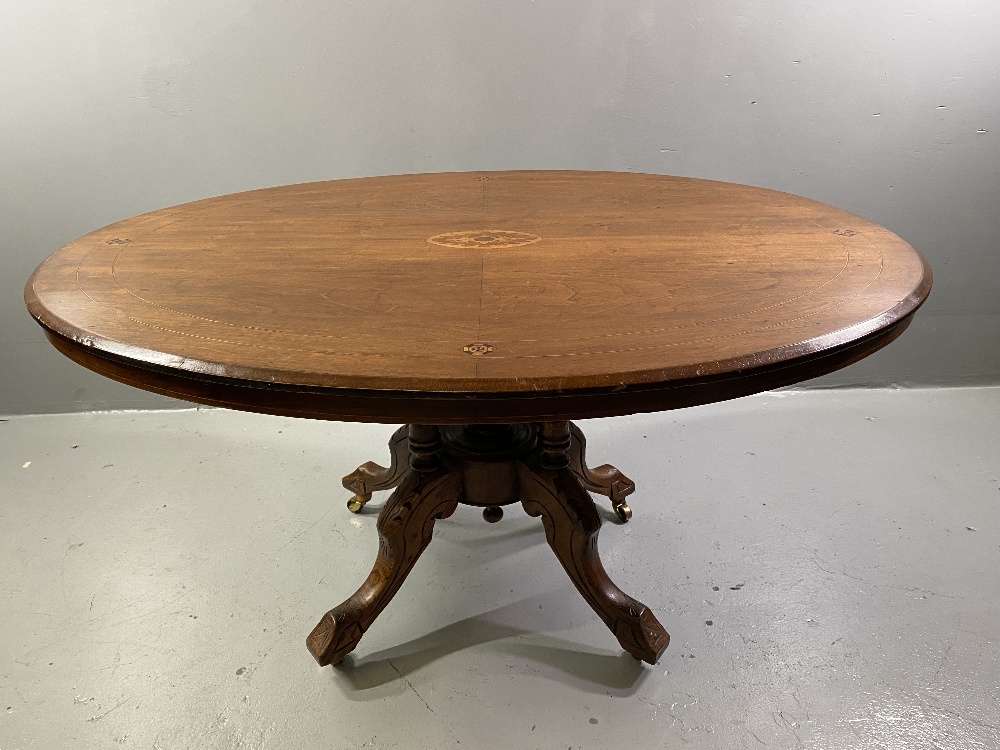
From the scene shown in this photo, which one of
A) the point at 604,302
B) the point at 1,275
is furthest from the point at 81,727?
the point at 1,275

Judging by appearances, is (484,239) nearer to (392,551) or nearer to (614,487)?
(392,551)

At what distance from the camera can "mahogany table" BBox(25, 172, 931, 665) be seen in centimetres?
94

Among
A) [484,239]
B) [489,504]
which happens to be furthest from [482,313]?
[489,504]

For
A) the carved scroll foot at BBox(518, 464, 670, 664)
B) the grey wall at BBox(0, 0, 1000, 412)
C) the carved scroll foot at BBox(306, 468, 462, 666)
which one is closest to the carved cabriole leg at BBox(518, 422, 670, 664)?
the carved scroll foot at BBox(518, 464, 670, 664)

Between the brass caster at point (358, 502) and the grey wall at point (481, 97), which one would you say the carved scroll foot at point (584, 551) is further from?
the grey wall at point (481, 97)

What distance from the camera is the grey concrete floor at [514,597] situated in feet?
4.90

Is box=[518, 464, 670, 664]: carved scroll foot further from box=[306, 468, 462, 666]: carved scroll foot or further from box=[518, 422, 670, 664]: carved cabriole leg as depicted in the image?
box=[306, 468, 462, 666]: carved scroll foot

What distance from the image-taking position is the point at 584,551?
1.58 metres

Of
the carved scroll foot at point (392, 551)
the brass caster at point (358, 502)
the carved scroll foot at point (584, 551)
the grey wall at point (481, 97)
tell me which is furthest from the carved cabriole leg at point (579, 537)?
the grey wall at point (481, 97)

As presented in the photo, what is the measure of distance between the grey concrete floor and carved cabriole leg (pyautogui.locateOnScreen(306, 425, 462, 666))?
0.08 m

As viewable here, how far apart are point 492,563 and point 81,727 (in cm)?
91

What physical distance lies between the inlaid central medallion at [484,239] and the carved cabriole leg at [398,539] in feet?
1.19

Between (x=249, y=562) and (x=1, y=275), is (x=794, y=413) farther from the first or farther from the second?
(x=1, y=275)

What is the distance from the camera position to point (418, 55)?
93.1 inches
